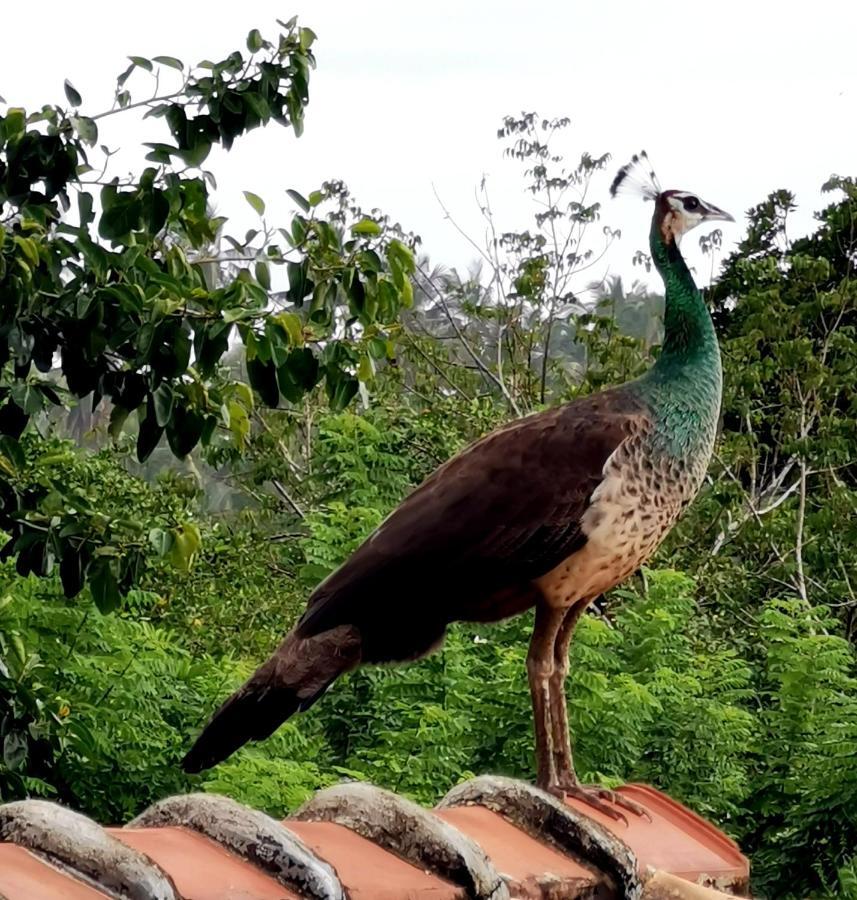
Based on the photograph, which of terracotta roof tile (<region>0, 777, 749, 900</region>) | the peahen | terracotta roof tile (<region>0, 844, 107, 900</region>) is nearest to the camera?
terracotta roof tile (<region>0, 844, 107, 900</region>)

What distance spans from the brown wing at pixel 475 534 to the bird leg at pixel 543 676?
0.14 meters

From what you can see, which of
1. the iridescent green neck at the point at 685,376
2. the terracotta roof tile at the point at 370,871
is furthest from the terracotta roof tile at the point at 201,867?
the iridescent green neck at the point at 685,376

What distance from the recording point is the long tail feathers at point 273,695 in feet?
11.3

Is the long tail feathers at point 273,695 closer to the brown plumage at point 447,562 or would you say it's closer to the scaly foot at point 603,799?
the brown plumage at point 447,562

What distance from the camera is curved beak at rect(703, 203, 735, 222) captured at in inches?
179

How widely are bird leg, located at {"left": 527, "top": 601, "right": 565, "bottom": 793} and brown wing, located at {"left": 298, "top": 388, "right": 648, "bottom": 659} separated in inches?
5.6

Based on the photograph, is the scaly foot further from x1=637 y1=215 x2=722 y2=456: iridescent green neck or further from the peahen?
x1=637 y1=215 x2=722 y2=456: iridescent green neck

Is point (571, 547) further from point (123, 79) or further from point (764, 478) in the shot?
point (764, 478)

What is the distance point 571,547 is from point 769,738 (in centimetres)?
431

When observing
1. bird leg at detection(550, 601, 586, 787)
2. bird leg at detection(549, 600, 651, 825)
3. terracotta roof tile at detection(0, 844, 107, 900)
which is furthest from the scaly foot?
terracotta roof tile at detection(0, 844, 107, 900)

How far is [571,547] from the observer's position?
12.4 feet

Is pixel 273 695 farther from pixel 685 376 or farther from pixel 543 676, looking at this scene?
pixel 685 376

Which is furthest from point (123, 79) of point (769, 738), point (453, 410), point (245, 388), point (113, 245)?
point (453, 410)

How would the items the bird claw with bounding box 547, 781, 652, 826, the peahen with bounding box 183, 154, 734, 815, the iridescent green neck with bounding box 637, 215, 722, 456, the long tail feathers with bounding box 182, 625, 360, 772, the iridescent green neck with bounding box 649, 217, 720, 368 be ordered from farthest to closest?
the iridescent green neck with bounding box 649, 217, 720, 368 < the iridescent green neck with bounding box 637, 215, 722, 456 < the peahen with bounding box 183, 154, 734, 815 < the long tail feathers with bounding box 182, 625, 360, 772 < the bird claw with bounding box 547, 781, 652, 826
